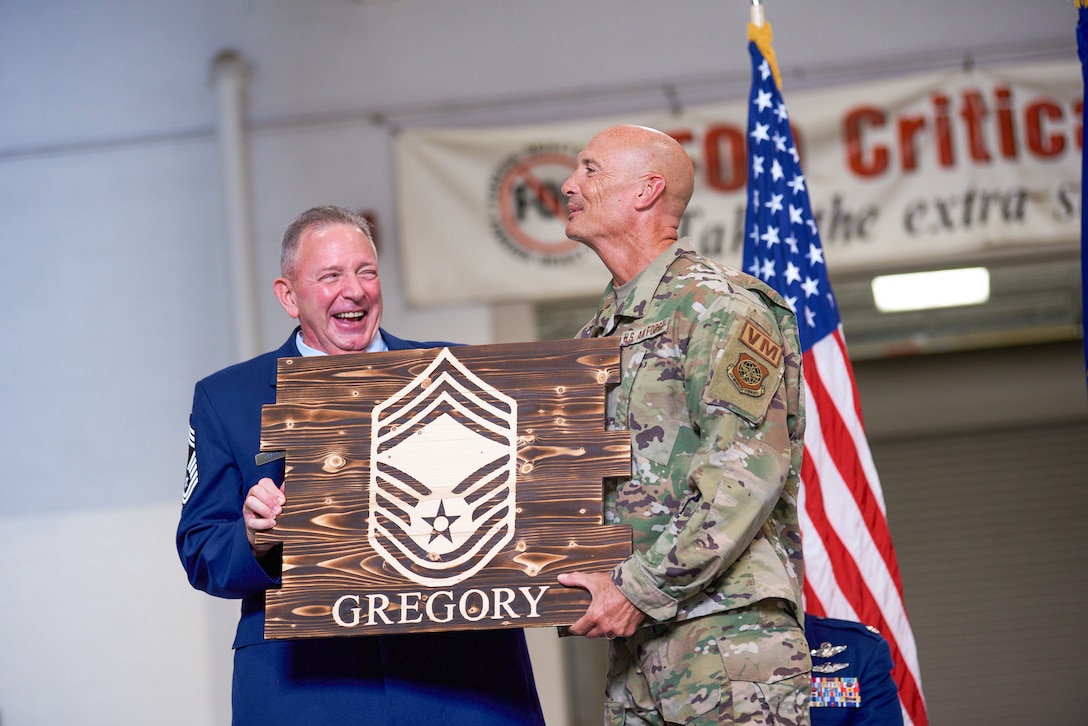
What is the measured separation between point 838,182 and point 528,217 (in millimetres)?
1260

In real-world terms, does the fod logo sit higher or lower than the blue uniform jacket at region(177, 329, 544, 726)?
higher

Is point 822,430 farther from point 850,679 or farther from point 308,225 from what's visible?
point 308,225

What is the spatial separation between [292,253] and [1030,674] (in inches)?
258

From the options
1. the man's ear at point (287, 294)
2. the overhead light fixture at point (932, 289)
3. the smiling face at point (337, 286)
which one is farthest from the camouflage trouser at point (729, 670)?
the overhead light fixture at point (932, 289)

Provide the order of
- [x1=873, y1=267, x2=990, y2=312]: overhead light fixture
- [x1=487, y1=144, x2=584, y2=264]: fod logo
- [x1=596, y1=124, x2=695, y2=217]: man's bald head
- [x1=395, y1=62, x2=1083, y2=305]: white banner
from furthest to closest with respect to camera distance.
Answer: [x1=873, y1=267, x2=990, y2=312]: overhead light fixture, [x1=487, y1=144, x2=584, y2=264]: fod logo, [x1=395, y1=62, x2=1083, y2=305]: white banner, [x1=596, y1=124, x2=695, y2=217]: man's bald head

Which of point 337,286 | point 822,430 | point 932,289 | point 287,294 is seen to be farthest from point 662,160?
point 932,289

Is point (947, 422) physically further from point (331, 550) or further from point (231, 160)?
point (331, 550)

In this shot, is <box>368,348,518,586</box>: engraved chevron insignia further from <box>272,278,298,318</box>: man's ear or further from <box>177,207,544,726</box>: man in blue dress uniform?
<box>272,278,298,318</box>: man's ear

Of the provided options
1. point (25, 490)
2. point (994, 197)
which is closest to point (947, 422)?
point (994, 197)

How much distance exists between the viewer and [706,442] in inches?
78.6

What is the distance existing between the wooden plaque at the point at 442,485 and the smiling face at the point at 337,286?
270 millimetres

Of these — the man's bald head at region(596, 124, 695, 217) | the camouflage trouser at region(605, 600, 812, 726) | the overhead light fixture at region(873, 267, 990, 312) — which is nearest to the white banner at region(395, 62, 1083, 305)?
the overhead light fixture at region(873, 267, 990, 312)

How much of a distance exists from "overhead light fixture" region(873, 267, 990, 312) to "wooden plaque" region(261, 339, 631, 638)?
477cm

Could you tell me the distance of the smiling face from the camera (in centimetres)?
237
